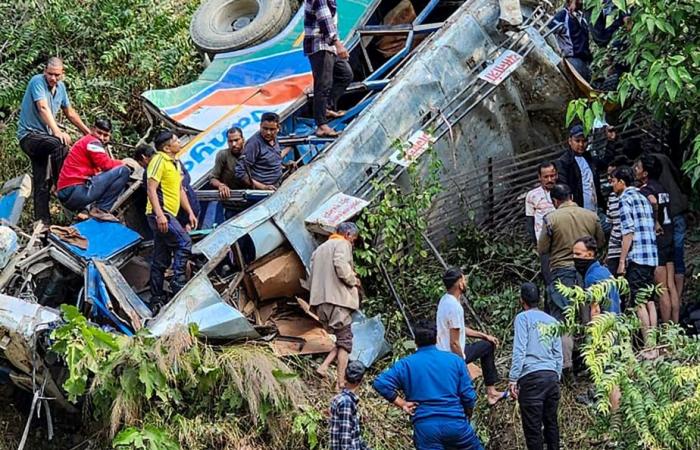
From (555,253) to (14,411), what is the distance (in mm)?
4364

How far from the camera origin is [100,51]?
13.3 meters

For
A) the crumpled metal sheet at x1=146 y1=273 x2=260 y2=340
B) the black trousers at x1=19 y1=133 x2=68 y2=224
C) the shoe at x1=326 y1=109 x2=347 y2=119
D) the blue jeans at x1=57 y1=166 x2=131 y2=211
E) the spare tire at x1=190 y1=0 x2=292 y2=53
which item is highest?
the spare tire at x1=190 y1=0 x2=292 y2=53

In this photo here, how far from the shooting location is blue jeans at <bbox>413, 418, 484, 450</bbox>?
6922 millimetres

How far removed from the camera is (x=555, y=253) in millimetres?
8484

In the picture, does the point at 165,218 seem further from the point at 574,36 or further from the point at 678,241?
the point at 574,36

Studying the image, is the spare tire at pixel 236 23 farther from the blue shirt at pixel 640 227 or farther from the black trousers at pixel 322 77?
the blue shirt at pixel 640 227

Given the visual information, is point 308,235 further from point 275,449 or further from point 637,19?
point 637,19

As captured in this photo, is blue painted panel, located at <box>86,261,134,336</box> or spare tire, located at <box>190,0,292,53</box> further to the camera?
spare tire, located at <box>190,0,292,53</box>

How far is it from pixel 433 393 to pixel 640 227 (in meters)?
2.39

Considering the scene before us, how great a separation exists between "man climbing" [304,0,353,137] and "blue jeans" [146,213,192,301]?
1.87 meters

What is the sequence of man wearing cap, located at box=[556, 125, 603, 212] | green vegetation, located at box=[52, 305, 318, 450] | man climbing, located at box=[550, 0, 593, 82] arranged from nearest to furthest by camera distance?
1. green vegetation, located at box=[52, 305, 318, 450]
2. man wearing cap, located at box=[556, 125, 603, 212]
3. man climbing, located at box=[550, 0, 593, 82]

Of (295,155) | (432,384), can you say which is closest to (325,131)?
(295,155)

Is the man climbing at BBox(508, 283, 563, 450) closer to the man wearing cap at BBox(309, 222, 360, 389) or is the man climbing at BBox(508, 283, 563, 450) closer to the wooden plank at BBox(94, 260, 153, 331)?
the man wearing cap at BBox(309, 222, 360, 389)

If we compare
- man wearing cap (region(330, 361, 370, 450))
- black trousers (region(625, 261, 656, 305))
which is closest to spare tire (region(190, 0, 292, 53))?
black trousers (region(625, 261, 656, 305))
